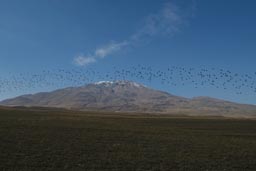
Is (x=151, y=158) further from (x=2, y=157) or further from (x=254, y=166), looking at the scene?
(x=2, y=157)

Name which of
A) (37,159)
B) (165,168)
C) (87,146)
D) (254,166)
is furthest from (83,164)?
(254,166)

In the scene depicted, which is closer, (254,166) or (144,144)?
(254,166)

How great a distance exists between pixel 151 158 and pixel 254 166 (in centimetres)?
722

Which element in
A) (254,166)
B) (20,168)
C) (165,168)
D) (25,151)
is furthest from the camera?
(25,151)

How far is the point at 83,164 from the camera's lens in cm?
2269

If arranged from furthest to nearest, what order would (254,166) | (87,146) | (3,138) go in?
1. (3,138)
2. (87,146)
3. (254,166)

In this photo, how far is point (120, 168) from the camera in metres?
22.0

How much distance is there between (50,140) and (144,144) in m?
8.99

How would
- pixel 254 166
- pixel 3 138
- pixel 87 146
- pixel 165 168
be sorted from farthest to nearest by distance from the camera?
pixel 3 138 → pixel 87 146 → pixel 254 166 → pixel 165 168

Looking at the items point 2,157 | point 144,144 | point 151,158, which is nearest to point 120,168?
point 151,158

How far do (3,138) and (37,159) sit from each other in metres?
11.0

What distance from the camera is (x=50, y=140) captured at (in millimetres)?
33656

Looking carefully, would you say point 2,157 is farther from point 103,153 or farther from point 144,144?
point 144,144

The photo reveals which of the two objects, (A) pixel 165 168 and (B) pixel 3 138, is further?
(B) pixel 3 138
